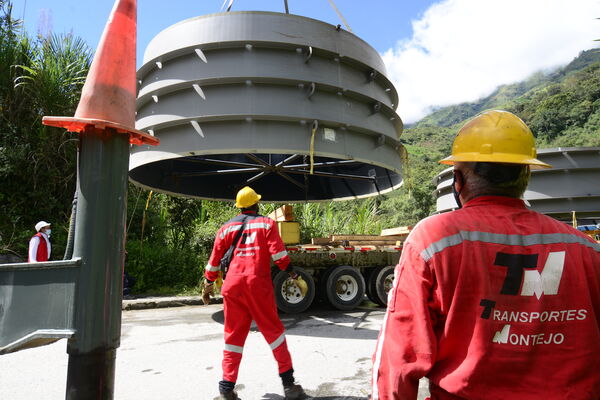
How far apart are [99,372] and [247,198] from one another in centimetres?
286

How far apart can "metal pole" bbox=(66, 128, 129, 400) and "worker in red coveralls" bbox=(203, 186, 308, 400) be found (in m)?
1.95

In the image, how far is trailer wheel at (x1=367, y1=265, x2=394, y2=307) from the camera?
9.44m

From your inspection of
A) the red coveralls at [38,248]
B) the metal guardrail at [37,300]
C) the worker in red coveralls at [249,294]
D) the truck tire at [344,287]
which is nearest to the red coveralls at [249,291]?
the worker in red coveralls at [249,294]

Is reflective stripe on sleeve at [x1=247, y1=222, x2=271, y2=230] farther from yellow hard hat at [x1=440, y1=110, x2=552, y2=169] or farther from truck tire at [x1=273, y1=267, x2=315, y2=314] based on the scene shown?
truck tire at [x1=273, y1=267, x2=315, y2=314]

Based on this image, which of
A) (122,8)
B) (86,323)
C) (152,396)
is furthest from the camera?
(152,396)

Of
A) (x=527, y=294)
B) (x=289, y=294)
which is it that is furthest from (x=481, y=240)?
(x=289, y=294)

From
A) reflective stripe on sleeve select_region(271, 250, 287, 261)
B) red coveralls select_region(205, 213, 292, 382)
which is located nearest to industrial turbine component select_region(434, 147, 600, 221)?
reflective stripe on sleeve select_region(271, 250, 287, 261)

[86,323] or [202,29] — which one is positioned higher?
[202,29]

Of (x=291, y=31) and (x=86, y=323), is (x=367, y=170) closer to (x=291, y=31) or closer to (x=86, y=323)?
(x=291, y=31)

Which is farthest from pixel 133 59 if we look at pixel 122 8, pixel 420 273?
pixel 420 273

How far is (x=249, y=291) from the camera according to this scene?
4.04m

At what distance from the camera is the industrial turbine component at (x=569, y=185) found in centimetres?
925

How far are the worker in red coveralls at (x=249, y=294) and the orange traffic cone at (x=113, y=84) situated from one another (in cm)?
222

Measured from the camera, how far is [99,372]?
6.27 ft
